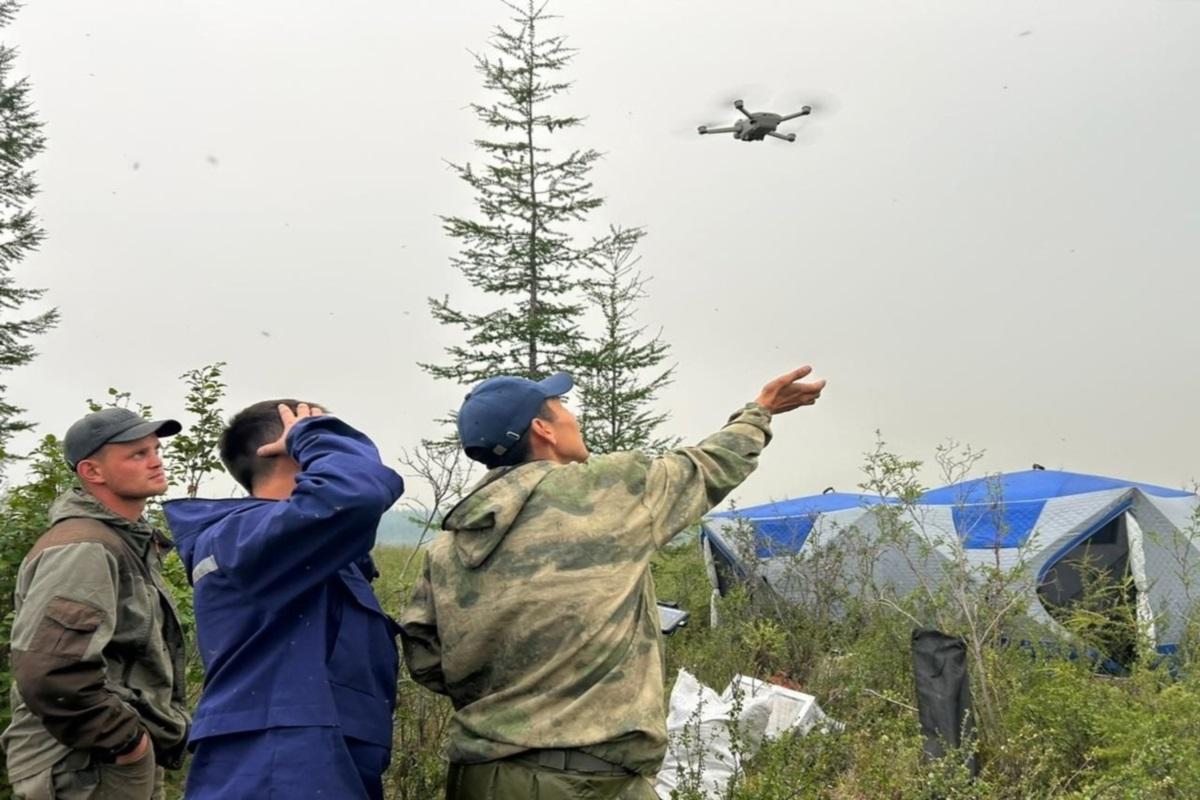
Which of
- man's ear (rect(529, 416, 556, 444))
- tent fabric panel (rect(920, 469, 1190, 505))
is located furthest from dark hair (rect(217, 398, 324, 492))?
tent fabric panel (rect(920, 469, 1190, 505))

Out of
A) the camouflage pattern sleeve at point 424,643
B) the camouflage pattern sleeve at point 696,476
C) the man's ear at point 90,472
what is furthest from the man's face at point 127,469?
the camouflage pattern sleeve at point 696,476

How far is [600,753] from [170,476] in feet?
12.1

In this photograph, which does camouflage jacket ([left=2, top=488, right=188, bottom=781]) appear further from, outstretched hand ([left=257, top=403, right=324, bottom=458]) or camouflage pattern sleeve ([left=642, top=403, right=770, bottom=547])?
camouflage pattern sleeve ([left=642, top=403, right=770, bottom=547])

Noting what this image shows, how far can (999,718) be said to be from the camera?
19.4ft

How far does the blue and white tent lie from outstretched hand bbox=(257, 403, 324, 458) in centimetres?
590

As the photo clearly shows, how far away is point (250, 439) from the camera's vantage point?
2.75 m

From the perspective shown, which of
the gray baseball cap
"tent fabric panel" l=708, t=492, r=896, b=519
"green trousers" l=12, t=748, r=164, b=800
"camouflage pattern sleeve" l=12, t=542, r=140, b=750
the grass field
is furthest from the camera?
"tent fabric panel" l=708, t=492, r=896, b=519

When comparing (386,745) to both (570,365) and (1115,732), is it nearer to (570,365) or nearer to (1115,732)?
(1115,732)

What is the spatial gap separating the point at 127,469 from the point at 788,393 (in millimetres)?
2184

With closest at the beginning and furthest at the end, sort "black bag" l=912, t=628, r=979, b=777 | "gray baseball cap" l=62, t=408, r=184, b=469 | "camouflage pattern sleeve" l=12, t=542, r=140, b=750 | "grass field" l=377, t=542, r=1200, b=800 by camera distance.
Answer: "camouflage pattern sleeve" l=12, t=542, r=140, b=750
"gray baseball cap" l=62, t=408, r=184, b=469
"grass field" l=377, t=542, r=1200, b=800
"black bag" l=912, t=628, r=979, b=777

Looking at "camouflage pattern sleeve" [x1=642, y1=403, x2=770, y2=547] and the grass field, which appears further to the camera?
the grass field

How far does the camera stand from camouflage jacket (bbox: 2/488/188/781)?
3.03 m

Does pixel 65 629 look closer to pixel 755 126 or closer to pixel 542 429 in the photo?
pixel 542 429

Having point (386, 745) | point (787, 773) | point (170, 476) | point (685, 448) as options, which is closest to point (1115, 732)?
point (787, 773)
